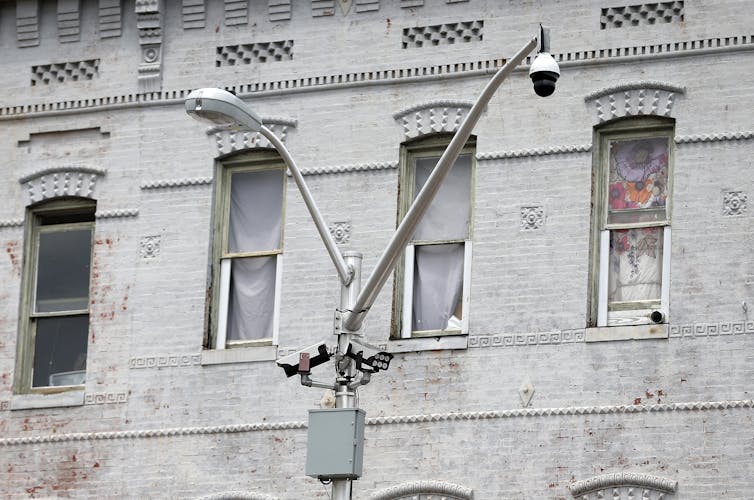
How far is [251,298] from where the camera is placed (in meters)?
25.4

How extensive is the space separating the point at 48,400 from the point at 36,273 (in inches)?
66.3

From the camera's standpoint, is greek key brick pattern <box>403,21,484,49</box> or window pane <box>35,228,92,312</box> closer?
greek key brick pattern <box>403,21,484,49</box>

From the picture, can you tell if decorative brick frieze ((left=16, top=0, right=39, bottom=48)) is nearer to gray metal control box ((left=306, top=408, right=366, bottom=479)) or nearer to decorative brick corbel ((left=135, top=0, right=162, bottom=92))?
decorative brick corbel ((left=135, top=0, right=162, bottom=92))

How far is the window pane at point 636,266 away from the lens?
23766 millimetres

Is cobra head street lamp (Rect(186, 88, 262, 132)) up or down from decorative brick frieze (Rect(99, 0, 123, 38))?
down

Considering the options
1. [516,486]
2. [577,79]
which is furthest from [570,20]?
[516,486]

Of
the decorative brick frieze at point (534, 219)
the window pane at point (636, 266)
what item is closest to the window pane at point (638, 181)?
the window pane at point (636, 266)

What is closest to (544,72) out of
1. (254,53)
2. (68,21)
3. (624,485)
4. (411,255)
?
(624,485)

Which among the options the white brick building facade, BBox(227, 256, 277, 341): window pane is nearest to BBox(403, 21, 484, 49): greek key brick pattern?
the white brick building facade

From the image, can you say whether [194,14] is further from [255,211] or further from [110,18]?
[255,211]

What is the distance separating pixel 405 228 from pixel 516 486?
15.4 feet

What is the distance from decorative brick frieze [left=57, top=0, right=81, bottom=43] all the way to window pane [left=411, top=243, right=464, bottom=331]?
5.31 m

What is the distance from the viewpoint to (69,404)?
25.5 metres

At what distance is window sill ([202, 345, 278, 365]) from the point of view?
81.4 feet
